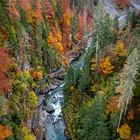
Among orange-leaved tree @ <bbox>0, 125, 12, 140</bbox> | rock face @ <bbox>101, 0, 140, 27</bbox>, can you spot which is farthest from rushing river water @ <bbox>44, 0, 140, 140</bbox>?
rock face @ <bbox>101, 0, 140, 27</bbox>

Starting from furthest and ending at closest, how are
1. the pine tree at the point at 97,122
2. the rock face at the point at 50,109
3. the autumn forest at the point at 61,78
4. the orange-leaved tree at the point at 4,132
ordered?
1. the rock face at the point at 50,109
2. the autumn forest at the point at 61,78
3. the pine tree at the point at 97,122
4. the orange-leaved tree at the point at 4,132

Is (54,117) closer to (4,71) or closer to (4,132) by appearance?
(4,71)

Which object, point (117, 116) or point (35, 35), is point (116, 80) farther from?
point (35, 35)

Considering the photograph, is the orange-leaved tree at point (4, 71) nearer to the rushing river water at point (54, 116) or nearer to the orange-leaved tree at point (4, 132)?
the orange-leaved tree at point (4, 132)

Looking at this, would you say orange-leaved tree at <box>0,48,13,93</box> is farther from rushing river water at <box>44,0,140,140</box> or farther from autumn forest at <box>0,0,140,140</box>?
rushing river water at <box>44,0,140,140</box>

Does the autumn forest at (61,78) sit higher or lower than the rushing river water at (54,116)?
higher

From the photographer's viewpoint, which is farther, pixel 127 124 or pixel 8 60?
pixel 8 60

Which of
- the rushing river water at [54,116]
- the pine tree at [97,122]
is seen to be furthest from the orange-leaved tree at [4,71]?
the pine tree at [97,122]

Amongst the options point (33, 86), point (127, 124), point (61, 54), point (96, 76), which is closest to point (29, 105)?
point (33, 86)

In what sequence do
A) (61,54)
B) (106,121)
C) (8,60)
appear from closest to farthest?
(106,121) → (8,60) → (61,54)
